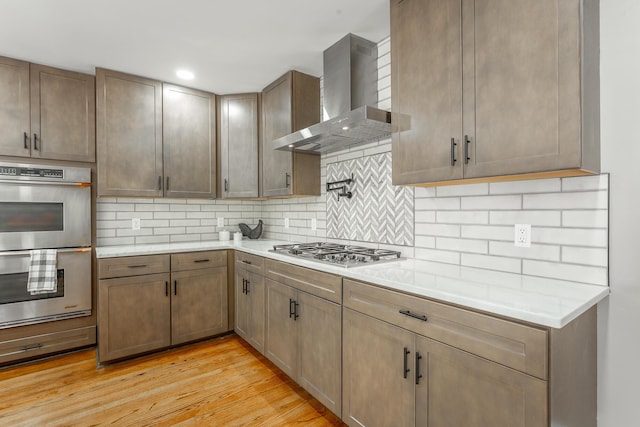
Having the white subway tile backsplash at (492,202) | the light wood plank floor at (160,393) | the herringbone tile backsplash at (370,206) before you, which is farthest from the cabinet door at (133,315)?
the white subway tile backsplash at (492,202)

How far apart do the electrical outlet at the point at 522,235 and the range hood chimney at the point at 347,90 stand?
1.01m

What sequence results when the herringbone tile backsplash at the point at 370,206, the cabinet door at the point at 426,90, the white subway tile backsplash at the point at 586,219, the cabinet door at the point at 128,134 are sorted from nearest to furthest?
the white subway tile backsplash at the point at 586,219 → the cabinet door at the point at 426,90 → the herringbone tile backsplash at the point at 370,206 → the cabinet door at the point at 128,134

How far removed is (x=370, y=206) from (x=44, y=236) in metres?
2.73

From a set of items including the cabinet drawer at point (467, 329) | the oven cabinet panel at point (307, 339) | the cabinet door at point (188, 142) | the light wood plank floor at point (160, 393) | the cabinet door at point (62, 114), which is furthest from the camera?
the cabinet door at point (188, 142)

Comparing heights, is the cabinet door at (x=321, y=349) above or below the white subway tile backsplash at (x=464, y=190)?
below

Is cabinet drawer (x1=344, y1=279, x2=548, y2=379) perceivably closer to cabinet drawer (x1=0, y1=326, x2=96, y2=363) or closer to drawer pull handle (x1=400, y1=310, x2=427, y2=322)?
drawer pull handle (x1=400, y1=310, x2=427, y2=322)

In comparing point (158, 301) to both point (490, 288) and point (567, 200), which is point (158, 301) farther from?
point (567, 200)

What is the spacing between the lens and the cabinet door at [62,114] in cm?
277

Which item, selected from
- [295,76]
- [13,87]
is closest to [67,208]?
[13,87]

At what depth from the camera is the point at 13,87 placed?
2.67 meters

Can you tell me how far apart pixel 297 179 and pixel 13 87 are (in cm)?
244

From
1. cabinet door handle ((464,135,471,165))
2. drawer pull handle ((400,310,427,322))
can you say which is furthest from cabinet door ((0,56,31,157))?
cabinet door handle ((464,135,471,165))

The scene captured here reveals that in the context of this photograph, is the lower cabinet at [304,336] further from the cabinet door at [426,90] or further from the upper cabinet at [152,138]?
the upper cabinet at [152,138]

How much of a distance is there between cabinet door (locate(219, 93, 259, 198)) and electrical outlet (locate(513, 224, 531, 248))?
2.42 meters
